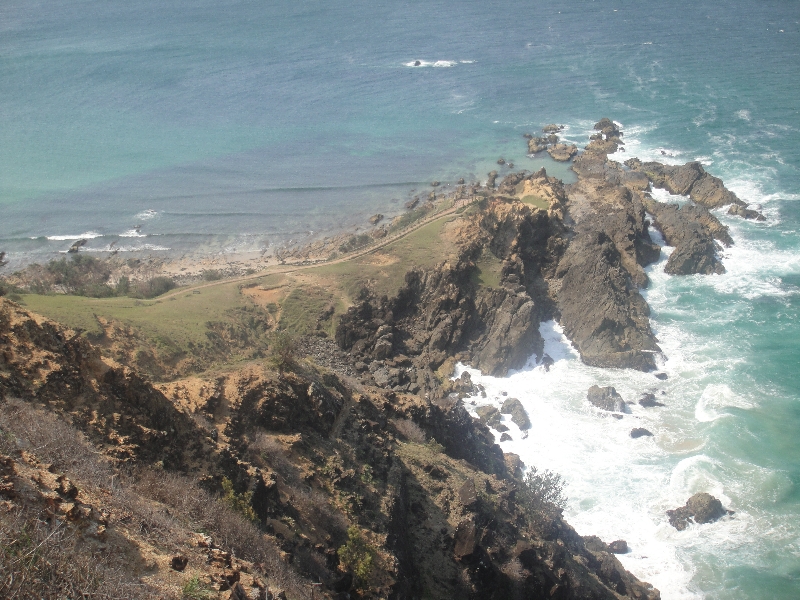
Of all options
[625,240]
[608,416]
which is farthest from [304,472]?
[625,240]

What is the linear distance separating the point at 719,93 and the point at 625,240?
60864mm

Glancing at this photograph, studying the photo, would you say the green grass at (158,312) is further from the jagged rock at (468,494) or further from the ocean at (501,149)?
the ocean at (501,149)

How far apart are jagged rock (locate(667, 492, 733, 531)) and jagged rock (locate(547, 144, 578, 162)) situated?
2379 inches

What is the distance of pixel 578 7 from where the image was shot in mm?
Answer: 166875

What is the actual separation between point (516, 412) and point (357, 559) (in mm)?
26878

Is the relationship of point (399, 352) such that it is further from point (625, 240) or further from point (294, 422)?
point (625, 240)

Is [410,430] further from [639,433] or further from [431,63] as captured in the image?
[431,63]

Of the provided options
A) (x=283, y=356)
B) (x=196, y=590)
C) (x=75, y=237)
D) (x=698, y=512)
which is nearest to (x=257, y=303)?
(x=283, y=356)

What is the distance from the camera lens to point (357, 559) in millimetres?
22281

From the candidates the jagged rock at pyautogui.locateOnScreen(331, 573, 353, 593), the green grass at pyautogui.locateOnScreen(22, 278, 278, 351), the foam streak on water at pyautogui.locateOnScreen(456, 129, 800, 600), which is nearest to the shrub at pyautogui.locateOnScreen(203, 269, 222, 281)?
the green grass at pyautogui.locateOnScreen(22, 278, 278, 351)

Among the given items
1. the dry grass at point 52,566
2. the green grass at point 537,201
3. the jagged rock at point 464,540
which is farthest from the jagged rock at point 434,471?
the green grass at point 537,201

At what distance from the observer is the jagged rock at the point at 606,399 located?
152 feet

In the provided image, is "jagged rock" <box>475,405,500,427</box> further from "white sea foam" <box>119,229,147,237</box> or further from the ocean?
"white sea foam" <box>119,229,147,237</box>

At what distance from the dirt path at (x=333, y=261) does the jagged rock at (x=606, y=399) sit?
24.0 meters
